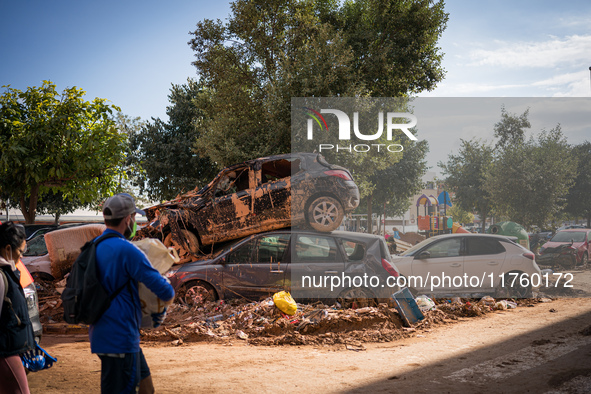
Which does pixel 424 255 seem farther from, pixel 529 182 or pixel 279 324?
pixel 529 182

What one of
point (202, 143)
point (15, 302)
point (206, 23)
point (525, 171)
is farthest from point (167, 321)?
point (525, 171)

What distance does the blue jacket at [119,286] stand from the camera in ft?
9.70

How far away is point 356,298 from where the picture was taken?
8781 millimetres

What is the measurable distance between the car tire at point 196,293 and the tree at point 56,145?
9.23m

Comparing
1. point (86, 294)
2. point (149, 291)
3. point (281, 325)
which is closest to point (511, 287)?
point (281, 325)

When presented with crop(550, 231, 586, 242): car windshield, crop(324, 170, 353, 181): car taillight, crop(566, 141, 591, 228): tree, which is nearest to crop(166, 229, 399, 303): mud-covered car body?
crop(324, 170, 353, 181): car taillight

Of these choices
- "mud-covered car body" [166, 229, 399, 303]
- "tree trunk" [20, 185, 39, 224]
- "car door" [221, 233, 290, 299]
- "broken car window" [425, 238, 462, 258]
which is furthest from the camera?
"tree trunk" [20, 185, 39, 224]

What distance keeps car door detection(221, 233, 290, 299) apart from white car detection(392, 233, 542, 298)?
3126mm

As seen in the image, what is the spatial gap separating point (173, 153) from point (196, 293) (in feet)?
54.2

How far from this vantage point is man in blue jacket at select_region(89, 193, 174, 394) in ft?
9.70

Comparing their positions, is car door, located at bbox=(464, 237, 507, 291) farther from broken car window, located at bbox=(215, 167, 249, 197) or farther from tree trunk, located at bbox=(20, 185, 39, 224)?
tree trunk, located at bbox=(20, 185, 39, 224)

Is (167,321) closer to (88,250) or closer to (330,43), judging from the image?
(88,250)

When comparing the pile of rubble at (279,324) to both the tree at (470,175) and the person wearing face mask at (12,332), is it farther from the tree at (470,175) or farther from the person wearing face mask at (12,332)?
the tree at (470,175)

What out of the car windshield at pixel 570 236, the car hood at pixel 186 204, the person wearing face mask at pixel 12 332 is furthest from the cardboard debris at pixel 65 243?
the car windshield at pixel 570 236
